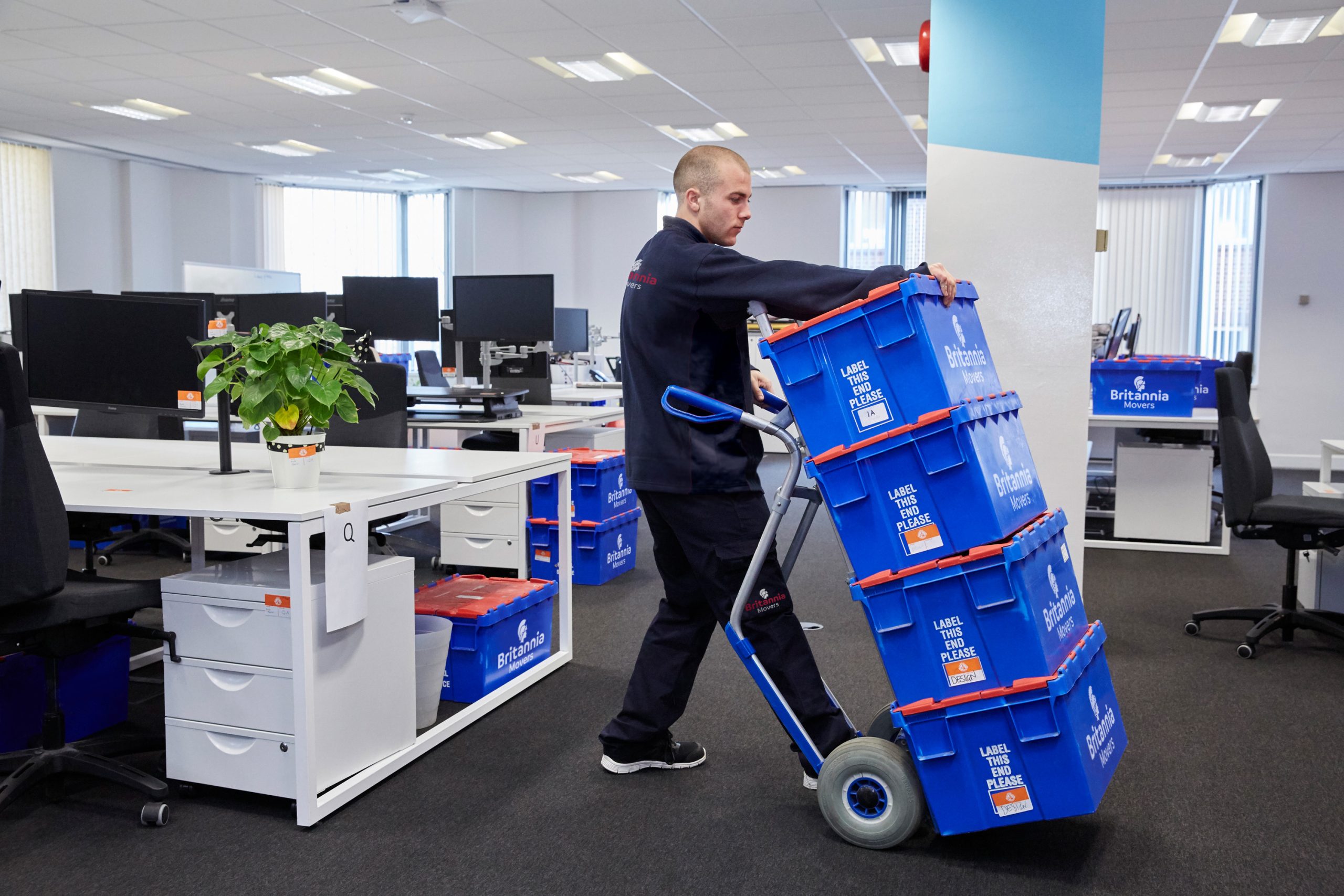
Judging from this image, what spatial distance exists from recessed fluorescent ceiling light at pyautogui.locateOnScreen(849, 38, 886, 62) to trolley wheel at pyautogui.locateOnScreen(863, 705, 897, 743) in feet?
15.0

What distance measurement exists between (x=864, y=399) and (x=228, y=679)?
148 cm

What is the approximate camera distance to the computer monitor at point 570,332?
7.77 metres

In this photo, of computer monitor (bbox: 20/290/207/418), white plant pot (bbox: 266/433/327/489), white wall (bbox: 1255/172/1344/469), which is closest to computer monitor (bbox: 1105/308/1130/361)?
white wall (bbox: 1255/172/1344/469)

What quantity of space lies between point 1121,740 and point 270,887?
67.4 inches

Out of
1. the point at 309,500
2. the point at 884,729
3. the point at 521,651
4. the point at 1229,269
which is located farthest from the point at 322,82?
the point at 1229,269

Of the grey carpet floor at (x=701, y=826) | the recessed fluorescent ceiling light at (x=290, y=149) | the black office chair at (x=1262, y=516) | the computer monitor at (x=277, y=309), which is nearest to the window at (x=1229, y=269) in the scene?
the black office chair at (x=1262, y=516)

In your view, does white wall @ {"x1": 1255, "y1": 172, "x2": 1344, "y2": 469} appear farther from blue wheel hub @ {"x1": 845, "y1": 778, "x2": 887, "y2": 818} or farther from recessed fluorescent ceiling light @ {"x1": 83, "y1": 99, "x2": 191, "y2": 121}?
recessed fluorescent ceiling light @ {"x1": 83, "y1": 99, "x2": 191, "y2": 121}

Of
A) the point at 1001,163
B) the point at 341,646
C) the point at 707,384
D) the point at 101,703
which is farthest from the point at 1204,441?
the point at 101,703

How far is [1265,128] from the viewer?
7.82 meters

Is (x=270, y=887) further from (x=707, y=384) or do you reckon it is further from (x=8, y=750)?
(x=707, y=384)

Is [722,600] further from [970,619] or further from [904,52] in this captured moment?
[904,52]

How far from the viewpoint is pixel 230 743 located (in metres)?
2.25

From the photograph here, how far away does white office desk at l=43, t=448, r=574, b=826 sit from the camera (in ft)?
7.03

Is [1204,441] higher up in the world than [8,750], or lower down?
higher up
